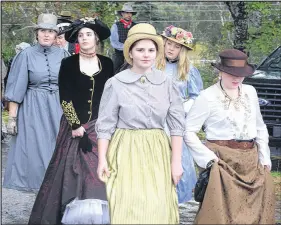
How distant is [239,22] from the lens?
16.2m

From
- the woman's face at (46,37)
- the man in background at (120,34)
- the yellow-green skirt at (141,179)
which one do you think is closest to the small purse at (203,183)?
the yellow-green skirt at (141,179)

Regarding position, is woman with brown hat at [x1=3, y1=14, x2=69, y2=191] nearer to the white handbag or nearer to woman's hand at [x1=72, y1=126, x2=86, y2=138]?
woman's hand at [x1=72, y1=126, x2=86, y2=138]

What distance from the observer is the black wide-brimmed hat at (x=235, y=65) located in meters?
7.27

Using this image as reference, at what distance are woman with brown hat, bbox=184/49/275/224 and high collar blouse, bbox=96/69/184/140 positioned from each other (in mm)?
368

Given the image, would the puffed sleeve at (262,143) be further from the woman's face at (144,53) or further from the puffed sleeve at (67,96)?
the puffed sleeve at (67,96)

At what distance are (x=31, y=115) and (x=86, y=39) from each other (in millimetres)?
1334

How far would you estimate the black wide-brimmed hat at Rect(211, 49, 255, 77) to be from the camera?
7.27 m

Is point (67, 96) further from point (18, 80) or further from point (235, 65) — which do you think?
point (235, 65)

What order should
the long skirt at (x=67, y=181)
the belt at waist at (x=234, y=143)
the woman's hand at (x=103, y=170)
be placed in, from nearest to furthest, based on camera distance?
the woman's hand at (x=103, y=170) → the belt at waist at (x=234, y=143) → the long skirt at (x=67, y=181)

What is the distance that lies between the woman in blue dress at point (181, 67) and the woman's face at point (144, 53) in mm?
2353

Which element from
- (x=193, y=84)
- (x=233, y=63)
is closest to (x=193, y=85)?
(x=193, y=84)

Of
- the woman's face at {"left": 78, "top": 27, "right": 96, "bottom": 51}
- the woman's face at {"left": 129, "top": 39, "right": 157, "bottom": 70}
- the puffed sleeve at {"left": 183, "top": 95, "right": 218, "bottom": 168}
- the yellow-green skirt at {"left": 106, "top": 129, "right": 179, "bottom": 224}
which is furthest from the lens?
the woman's face at {"left": 78, "top": 27, "right": 96, "bottom": 51}

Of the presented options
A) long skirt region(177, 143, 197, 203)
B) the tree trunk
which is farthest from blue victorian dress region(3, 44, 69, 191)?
the tree trunk

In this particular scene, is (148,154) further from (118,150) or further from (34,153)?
(34,153)
